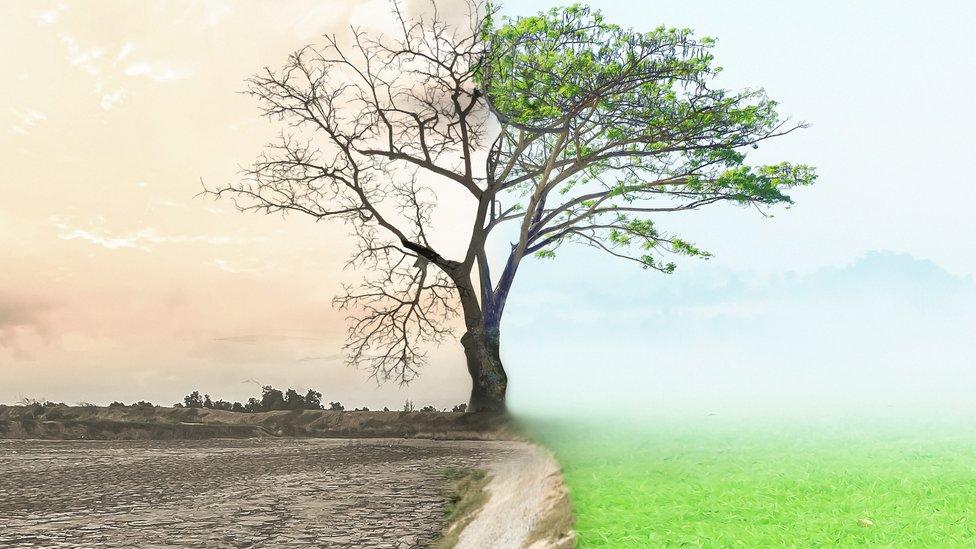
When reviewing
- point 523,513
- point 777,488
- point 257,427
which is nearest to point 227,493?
point 523,513

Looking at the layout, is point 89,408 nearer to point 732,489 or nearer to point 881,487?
point 732,489

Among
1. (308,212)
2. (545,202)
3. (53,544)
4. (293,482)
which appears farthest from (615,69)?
(53,544)

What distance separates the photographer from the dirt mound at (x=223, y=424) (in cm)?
1397

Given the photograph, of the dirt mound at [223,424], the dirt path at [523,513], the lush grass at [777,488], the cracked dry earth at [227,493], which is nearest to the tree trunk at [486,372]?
the dirt mound at [223,424]

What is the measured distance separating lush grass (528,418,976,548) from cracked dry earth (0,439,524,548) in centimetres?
181

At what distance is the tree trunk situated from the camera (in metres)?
14.3

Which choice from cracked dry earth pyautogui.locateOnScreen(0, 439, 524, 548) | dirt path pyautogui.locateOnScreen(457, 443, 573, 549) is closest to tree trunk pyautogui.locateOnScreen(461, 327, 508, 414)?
cracked dry earth pyautogui.locateOnScreen(0, 439, 524, 548)

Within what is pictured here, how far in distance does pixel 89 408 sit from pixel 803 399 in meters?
14.1

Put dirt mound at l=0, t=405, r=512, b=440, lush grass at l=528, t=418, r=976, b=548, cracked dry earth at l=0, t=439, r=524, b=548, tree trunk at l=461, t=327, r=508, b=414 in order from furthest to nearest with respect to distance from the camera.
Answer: tree trunk at l=461, t=327, r=508, b=414
dirt mound at l=0, t=405, r=512, b=440
cracked dry earth at l=0, t=439, r=524, b=548
lush grass at l=528, t=418, r=976, b=548

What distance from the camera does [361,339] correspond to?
14.4 metres

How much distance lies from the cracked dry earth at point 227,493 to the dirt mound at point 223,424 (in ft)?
2.90

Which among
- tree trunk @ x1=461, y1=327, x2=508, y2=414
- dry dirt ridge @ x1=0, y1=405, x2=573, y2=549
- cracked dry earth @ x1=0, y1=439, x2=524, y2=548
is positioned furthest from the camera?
tree trunk @ x1=461, y1=327, x2=508, y2=414

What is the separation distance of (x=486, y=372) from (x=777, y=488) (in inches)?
297

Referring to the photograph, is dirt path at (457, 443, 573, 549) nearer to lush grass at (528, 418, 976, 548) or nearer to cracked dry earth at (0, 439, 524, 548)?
lush grass at (528, 418, 976, 548)
